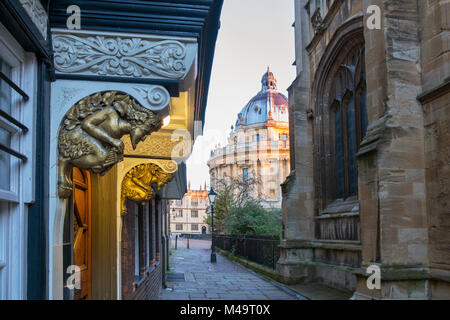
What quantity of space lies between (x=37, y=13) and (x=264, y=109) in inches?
3564

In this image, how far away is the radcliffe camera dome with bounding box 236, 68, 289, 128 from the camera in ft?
297

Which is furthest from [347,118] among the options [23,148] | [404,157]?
[23,148]

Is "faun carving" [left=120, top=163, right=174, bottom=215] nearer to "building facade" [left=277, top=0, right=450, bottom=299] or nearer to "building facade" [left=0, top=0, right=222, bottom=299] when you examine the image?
"building facade" [left=0, top=0, right=222, bottom=299]

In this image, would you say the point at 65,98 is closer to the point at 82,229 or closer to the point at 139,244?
the point at 82,229

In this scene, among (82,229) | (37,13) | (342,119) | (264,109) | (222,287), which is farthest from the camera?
(264,109)

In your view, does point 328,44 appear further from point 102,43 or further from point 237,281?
point 102,43

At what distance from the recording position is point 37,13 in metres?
2.71

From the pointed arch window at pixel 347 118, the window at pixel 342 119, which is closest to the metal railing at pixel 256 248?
the window at pixel 342 119

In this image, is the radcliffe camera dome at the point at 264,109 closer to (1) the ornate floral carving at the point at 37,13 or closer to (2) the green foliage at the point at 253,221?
(2) the green foliage at the point at 253,221

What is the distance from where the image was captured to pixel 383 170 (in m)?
9.31

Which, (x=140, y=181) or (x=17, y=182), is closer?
(x=17, y=182)

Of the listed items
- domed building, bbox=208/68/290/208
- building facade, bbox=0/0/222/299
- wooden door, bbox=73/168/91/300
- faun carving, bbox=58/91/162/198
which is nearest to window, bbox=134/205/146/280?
wooden door, bbox=73/168/91/300
